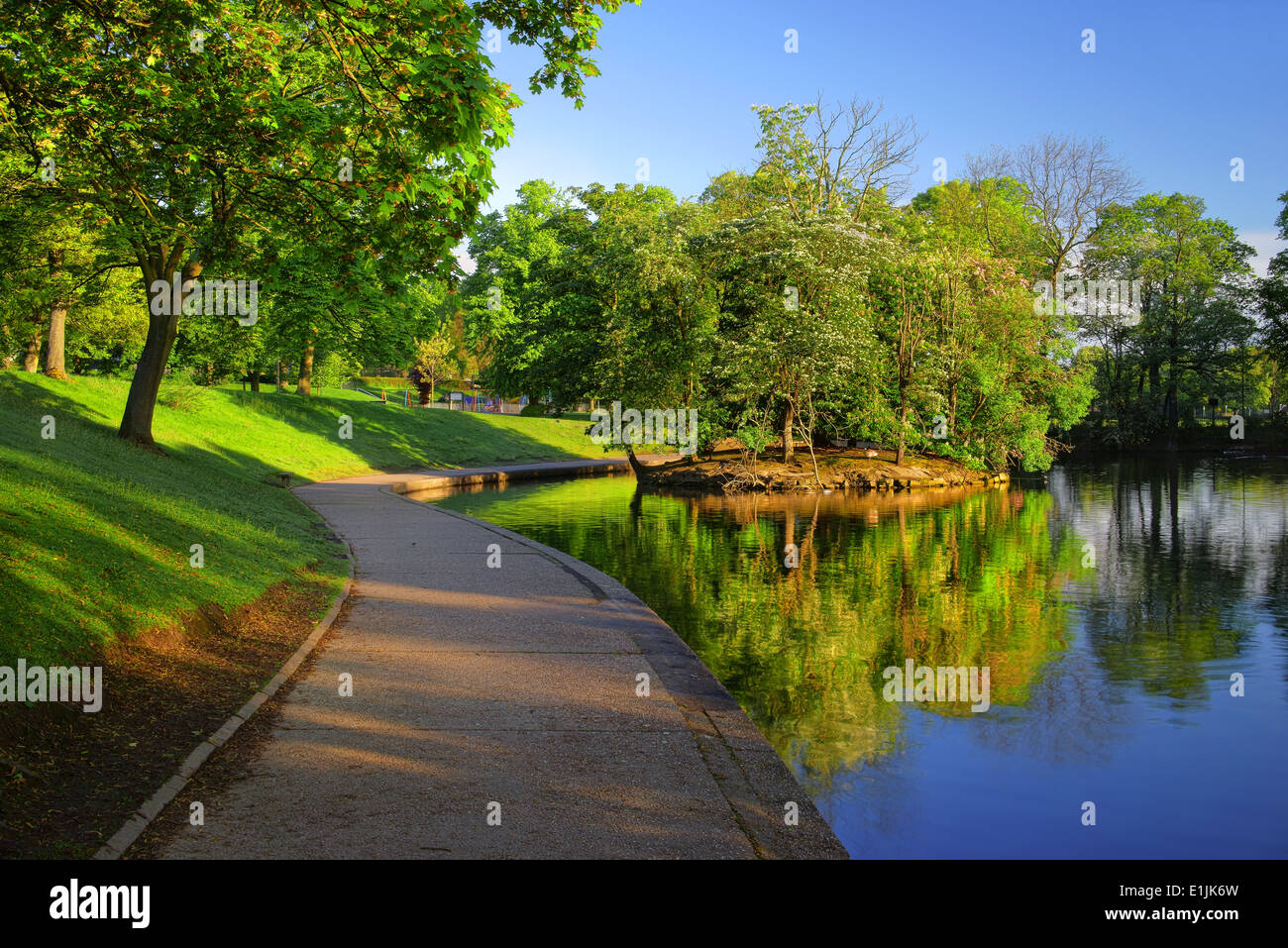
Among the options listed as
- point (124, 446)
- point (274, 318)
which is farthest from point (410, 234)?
point (274, 318)

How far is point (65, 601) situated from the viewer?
30.5ft

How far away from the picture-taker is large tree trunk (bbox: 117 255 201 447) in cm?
2586

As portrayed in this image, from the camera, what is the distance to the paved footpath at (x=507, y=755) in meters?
6.05

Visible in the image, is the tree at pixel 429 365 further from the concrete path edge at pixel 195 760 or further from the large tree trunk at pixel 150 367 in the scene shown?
the concrete path edge at pixel 195 760

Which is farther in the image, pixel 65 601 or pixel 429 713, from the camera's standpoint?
pixel 65 601

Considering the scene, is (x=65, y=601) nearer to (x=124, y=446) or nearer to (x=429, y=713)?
(x=429, y=713)

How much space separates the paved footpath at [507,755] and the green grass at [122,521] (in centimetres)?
201

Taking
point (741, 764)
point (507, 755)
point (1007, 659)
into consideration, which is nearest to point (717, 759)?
point (741, 764)

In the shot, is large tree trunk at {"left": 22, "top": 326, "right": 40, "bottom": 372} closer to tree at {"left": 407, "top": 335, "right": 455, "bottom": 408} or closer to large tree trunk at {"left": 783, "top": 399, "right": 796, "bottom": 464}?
large tree trunk at {"left": 783, "top": 399, "right": 796, "bottom": 464}

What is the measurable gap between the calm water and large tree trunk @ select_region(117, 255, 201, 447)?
9.85 m

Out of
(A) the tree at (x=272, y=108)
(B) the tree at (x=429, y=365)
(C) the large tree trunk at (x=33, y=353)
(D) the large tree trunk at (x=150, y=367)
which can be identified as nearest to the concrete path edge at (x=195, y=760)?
(A) the tree at (x=272, y=108)

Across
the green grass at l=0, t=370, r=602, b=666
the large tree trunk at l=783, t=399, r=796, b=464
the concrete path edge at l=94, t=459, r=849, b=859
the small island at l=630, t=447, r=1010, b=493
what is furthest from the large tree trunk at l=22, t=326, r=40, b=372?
the large tree trunk at l=783, t=399, r=796, b=464
